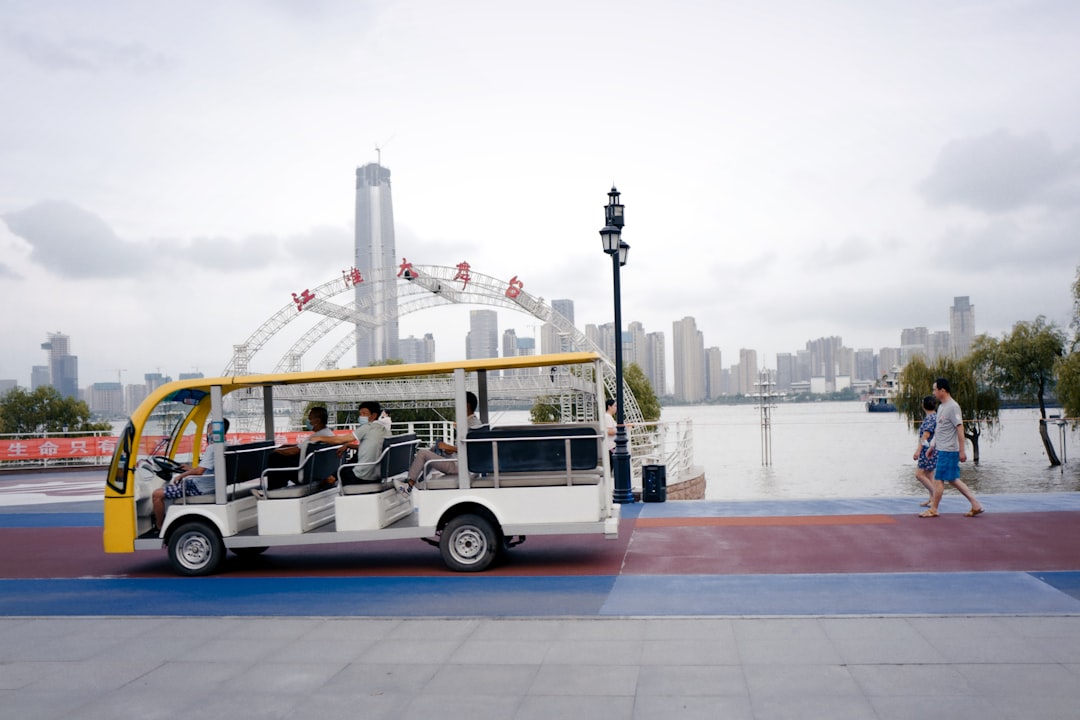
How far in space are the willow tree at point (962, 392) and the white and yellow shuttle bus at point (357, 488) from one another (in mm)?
35202

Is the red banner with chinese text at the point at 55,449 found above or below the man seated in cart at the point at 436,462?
below

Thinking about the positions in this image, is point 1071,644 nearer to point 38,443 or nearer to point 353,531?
point 353,531

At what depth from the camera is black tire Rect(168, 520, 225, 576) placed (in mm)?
9609

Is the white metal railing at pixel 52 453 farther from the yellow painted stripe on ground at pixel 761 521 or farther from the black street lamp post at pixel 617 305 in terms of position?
the yellow painted stripe on ground at pixel 761 521

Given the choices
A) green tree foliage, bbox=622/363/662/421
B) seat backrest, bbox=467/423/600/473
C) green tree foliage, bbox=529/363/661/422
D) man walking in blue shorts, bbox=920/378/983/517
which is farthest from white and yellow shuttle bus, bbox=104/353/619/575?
green tree foliage, bbox=622/363/662/421

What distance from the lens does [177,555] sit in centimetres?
964

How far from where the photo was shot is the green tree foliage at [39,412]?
52.8 meters

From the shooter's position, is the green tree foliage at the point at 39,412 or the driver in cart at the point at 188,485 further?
the green tree foliage at the point at 39,412

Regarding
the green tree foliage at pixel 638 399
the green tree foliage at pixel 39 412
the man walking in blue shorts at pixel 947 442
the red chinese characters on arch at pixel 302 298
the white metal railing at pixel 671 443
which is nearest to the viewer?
the man walking in blue shorts at pixel 947 442

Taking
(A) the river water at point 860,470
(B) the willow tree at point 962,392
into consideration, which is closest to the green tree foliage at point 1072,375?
(A) the river water at point 860,470

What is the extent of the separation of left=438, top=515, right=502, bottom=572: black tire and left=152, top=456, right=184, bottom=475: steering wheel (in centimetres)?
327

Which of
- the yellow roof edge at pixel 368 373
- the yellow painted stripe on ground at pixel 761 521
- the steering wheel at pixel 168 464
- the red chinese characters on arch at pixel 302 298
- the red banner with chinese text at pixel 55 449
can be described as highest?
the red chinese characters on arch at pixel 302 298

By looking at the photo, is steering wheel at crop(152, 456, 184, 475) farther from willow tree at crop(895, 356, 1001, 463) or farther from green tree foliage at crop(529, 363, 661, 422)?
green tree foliage at crop(529, 363, 661, 422)

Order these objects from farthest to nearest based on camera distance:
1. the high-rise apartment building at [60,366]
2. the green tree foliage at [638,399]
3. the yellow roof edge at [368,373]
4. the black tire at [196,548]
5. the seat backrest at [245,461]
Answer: the high-rise apartment building at [60,366]
the green tree foliage at [638,399]
the seat backrest at [245,461]
the black tire at [196,548]
the yellow roof edge at [368,373]
